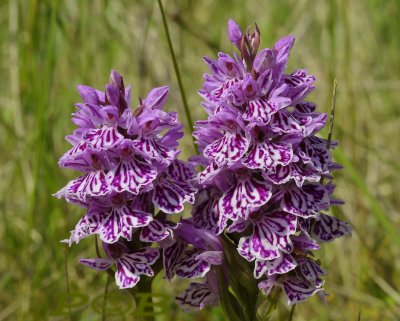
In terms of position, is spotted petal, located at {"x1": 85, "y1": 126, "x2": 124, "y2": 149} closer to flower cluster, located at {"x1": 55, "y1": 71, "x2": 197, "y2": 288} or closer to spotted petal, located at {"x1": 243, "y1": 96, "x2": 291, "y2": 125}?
flower cluster, located at {"x1": 55, "y1": 71, "x2": 197, "y2": 288}

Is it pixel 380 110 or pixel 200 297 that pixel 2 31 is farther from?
pixel 200 297

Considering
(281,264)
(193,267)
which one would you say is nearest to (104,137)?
(193,267)

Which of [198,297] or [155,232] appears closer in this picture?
[155,232]

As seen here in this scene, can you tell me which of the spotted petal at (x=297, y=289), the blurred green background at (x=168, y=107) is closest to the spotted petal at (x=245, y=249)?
the spotted petal at (x=297, y=289)

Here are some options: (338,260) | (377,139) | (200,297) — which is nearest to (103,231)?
(200,297)

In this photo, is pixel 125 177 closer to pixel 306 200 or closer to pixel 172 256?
pixel 172 256

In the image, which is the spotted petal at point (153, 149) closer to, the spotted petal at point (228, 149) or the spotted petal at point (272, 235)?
the spotted petal at point (228, 149)

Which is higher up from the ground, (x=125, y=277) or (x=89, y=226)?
(x=89, y=226)
